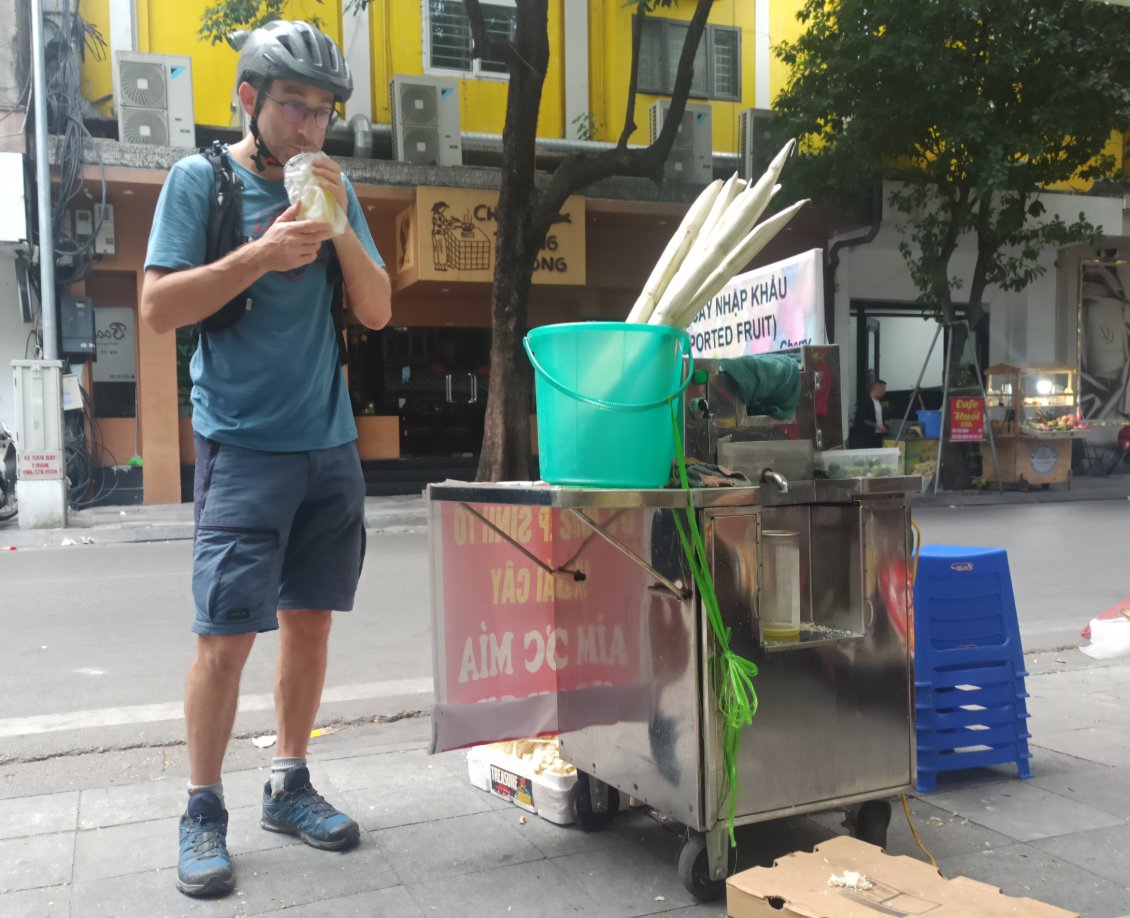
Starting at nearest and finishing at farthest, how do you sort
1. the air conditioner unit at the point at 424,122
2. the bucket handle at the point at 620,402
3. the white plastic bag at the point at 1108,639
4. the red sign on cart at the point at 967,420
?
the bucket handle at the point at 620,402 < the white plastic bag at the point at 1108,639 < the air conditioner unit at the point at 424,122 < the red sign on cart at the point at 967,420

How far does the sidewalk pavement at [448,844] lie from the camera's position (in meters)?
2.63

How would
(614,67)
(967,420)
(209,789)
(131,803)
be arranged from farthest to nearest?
(614,67)
(967,420)
(131,803)
(209,789)

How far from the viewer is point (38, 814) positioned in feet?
10.8

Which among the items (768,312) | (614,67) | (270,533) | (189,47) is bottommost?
(270,533)

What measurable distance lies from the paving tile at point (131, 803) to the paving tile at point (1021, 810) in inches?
102

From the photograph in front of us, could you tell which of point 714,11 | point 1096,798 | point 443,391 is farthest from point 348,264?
point 714,11

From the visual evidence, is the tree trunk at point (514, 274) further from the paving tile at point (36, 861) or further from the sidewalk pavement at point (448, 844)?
the paving tile at point (36, 861)

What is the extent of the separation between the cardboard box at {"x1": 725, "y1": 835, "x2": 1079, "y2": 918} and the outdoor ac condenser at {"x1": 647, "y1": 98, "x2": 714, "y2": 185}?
15156mm

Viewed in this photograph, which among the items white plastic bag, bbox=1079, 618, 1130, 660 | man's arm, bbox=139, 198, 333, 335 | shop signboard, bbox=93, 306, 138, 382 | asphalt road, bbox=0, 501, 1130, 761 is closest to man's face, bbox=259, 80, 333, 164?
man's arm, bbox=139, 198, 333, 335

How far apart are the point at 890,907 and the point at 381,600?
225 inches

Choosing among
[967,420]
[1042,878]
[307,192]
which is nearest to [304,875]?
[307,192]

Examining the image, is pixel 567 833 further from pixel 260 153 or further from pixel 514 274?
pixel 514 274

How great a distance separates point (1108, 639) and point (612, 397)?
15.7 feet

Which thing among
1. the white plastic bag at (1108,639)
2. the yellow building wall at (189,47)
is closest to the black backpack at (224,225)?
the white plastic bag at (1108,639)
